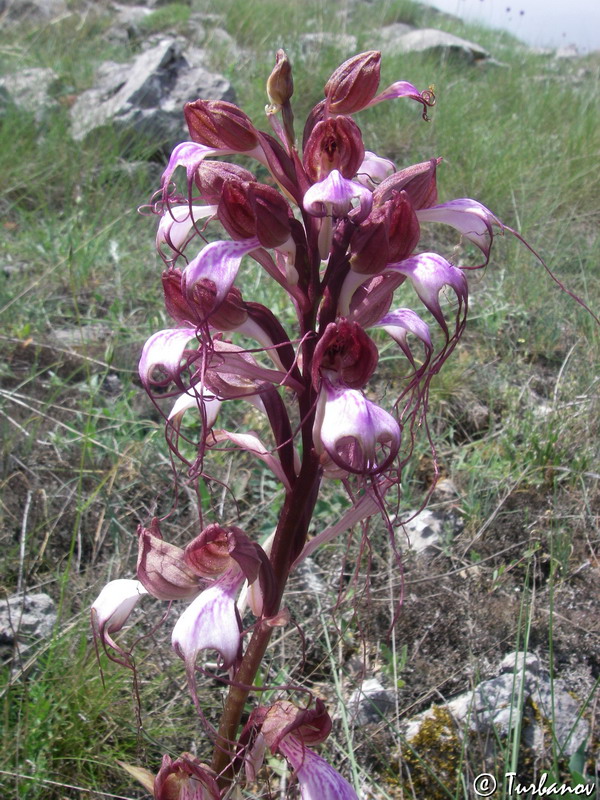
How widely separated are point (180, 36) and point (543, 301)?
714 centimetres

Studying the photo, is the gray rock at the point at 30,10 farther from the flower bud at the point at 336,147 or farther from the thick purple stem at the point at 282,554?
the thick purple stem at the point at 282,554

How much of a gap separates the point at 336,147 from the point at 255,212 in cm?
17

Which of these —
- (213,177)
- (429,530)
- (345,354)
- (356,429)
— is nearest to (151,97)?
(429,530)

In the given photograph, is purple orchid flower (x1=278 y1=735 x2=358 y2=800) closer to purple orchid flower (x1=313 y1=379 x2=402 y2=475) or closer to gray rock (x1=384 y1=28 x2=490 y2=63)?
purple orchid flower (x1=313 y1=379 x2=402 y2=475)

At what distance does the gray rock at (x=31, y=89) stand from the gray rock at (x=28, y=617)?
4132mm

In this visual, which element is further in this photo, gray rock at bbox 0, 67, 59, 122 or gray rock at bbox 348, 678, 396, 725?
gray rock at bbox 0, 67, 59, 122

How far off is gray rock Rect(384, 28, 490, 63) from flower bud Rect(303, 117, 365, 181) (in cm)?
797

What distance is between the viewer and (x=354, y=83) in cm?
120

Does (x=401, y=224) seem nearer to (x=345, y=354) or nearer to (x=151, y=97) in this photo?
(x=345, y=354)

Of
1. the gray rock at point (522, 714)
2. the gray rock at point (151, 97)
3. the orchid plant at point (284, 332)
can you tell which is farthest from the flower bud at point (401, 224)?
the gray rock at point (151, 97)

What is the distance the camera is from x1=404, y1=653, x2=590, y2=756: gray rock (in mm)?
1787

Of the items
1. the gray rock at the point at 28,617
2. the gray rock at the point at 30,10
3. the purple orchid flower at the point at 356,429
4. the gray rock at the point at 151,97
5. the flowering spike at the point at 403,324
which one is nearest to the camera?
the purple orchid flower at the point at 356,429

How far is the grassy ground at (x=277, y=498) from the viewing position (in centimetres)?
177

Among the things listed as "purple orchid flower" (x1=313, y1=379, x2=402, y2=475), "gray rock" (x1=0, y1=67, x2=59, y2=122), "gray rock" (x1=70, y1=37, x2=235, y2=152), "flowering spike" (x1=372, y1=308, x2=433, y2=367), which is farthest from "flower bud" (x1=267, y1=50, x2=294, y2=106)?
"gray rock" (x1=0, y1=67, x2=59, y2=122)
